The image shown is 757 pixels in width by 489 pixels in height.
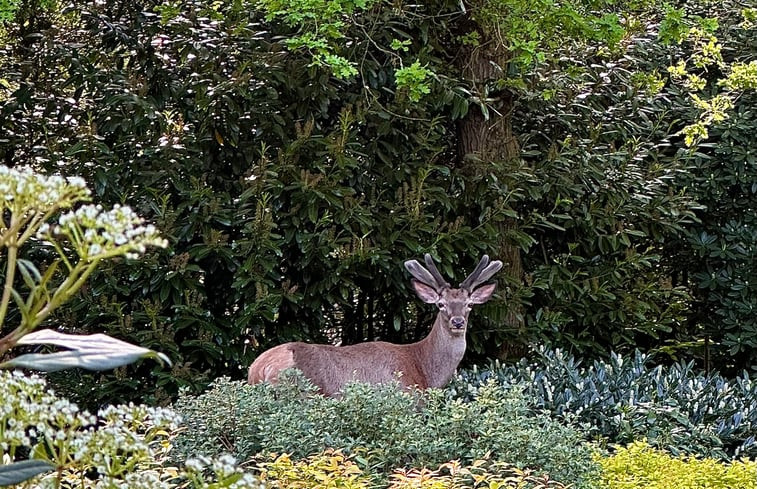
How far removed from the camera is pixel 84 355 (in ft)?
4.47

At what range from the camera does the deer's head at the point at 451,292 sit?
17.5ft

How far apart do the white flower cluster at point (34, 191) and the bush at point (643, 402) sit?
3.79m

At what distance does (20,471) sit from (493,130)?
18.6 ft

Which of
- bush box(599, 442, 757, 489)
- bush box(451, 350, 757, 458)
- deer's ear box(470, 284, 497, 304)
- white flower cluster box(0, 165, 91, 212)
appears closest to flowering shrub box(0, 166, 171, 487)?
white flower cluster box(0, 165, 91, 212)

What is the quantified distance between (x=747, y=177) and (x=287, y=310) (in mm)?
3810

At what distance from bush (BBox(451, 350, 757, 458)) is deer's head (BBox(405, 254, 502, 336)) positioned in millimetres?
383

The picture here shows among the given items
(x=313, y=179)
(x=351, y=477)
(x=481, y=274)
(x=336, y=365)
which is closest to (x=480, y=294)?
(x=481, y=274)

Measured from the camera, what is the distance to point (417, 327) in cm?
702

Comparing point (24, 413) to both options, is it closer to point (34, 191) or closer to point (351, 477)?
point (34, 191)

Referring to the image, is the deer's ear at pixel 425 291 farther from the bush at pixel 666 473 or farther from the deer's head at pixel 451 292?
the bush at pixel 666 473

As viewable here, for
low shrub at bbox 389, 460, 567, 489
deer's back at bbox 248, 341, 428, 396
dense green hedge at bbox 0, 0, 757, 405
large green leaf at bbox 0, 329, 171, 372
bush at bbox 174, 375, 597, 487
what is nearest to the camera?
large green leaf at bbox 0, 329, 171, 372

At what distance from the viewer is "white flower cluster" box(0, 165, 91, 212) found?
55.6 inches

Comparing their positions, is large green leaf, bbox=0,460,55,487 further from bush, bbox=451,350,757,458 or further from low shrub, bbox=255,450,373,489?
bush, bbox=451,350,757,458

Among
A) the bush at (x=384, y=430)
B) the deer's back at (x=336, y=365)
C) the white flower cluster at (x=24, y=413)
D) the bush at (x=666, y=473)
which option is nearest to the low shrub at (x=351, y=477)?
the bush at (x=384, y=430)
